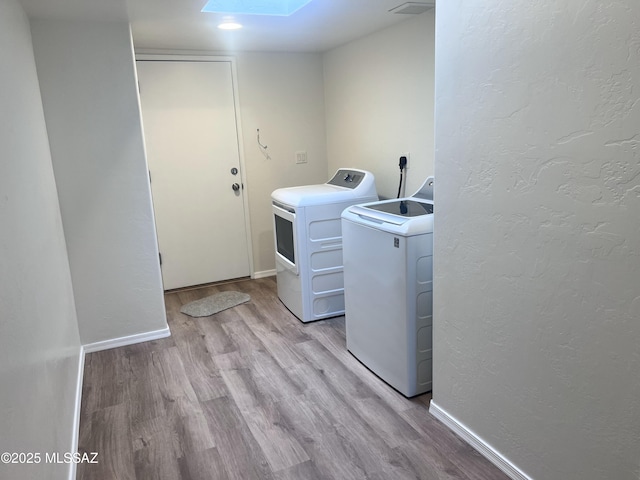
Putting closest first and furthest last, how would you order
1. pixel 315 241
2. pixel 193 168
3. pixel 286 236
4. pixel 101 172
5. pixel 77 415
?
1. pixel 77 415
2. pixel 101 172
3. pixel 315 241
4. pixel 286 236
5. pixel 193 168

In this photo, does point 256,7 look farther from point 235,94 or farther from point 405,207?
point 405,207

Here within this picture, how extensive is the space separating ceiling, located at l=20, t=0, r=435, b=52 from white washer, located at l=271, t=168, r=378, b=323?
1.07 m

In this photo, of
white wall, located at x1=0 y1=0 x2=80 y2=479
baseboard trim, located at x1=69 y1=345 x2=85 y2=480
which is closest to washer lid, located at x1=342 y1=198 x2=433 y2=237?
white wall, located at x1=0 y1=0 x2=80 y2=479

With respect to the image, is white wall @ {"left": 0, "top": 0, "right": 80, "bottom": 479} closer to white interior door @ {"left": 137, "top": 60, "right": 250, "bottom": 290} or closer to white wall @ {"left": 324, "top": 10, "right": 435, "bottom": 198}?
white interior door @ {"left": 137, "top": 60, "right": 250, "bottom": 290}

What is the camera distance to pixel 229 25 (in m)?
3.16

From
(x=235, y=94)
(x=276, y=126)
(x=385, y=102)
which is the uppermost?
(x=235, y=94)

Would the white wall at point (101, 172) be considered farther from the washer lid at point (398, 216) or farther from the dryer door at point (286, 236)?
the washer lid at point (398, 216)

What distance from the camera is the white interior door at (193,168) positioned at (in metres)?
4.01

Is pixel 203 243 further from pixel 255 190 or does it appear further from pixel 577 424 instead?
pixel 577 424

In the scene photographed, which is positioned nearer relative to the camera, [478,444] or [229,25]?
[478,444]

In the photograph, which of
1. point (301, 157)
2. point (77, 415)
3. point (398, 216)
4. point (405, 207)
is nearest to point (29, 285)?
point (77, 415)

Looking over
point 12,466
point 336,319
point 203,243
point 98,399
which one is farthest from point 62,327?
point 203,243

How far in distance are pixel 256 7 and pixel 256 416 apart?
242 cm

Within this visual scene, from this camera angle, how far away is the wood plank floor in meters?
2.02
